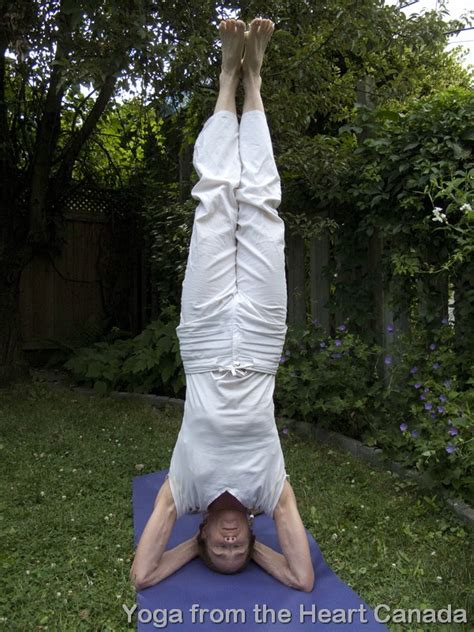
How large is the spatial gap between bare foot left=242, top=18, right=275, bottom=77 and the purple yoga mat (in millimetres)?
2054

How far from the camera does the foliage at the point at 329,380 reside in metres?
3.65

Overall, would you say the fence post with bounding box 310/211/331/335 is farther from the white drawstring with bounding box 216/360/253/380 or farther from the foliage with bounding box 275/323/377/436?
the white drawstring with bounding box 216/360/253/380

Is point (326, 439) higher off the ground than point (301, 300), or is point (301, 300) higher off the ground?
point (301, 300)

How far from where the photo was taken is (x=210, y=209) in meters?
2.39

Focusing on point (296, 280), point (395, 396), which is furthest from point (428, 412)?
point (296, 280)

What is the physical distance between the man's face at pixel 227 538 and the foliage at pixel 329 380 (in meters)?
1.38

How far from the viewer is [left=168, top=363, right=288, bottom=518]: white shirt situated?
2248 mm

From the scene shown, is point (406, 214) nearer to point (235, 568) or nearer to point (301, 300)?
point (301, 300)

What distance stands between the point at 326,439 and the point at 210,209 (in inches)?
77.3

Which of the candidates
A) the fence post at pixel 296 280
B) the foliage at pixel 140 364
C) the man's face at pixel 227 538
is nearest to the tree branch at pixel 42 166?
the foliage at pixel 140 364

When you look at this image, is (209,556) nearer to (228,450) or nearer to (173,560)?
(173,560)

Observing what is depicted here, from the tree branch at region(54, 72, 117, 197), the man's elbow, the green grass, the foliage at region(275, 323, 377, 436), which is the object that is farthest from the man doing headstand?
the tree branch at region(54, 72, 117, 197)

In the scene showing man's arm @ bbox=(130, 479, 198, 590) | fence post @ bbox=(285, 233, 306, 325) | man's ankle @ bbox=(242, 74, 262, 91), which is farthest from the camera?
fence post @ bbox=(285, 233, 306, 325)

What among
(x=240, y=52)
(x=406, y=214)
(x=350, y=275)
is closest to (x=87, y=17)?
(x=240, y=52)
